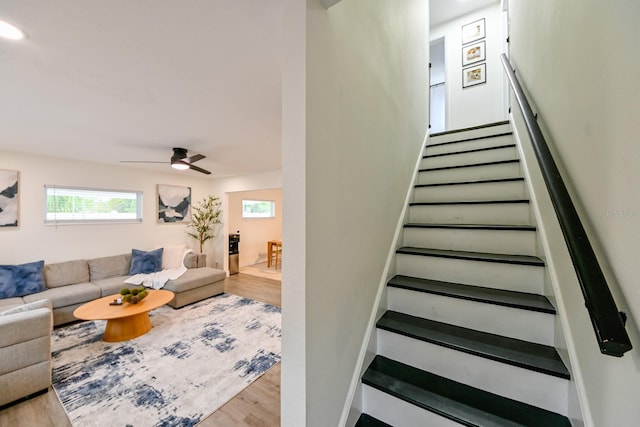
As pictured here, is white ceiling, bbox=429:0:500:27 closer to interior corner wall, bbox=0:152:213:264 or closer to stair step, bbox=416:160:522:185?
stair step, bbox=416:160:522:185

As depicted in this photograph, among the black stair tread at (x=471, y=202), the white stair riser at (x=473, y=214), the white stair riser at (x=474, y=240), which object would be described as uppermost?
the black stair tread at (x=471, y=202)

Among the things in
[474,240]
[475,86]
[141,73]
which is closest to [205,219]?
[141,73]

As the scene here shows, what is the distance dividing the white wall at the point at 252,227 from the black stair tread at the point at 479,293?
517 centimetres

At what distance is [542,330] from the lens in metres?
1.25

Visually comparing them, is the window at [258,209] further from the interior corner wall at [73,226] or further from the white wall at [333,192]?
the white wall at [333,192]

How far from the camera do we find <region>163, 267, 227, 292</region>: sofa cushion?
377 cm

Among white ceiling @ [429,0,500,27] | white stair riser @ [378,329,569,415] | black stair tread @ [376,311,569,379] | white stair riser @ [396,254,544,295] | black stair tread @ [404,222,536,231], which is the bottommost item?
white stair riser @ [378,329,569,415]

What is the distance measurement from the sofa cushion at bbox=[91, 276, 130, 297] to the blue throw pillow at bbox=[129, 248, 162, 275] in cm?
32

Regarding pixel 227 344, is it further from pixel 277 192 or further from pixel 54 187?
pixel 277 192

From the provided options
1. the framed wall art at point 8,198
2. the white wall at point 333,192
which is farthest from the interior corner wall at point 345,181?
the framed wall art at point 8,198

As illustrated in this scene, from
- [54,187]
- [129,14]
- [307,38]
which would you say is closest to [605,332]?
[307,38]

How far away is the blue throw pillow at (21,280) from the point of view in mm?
3025

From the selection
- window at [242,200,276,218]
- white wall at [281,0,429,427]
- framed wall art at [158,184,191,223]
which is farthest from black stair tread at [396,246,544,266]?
window at [242,200,276,218]

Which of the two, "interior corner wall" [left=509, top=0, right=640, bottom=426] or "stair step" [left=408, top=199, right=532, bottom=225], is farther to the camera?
"stair step" [left=408, top=199, right=532, bottom=225]
